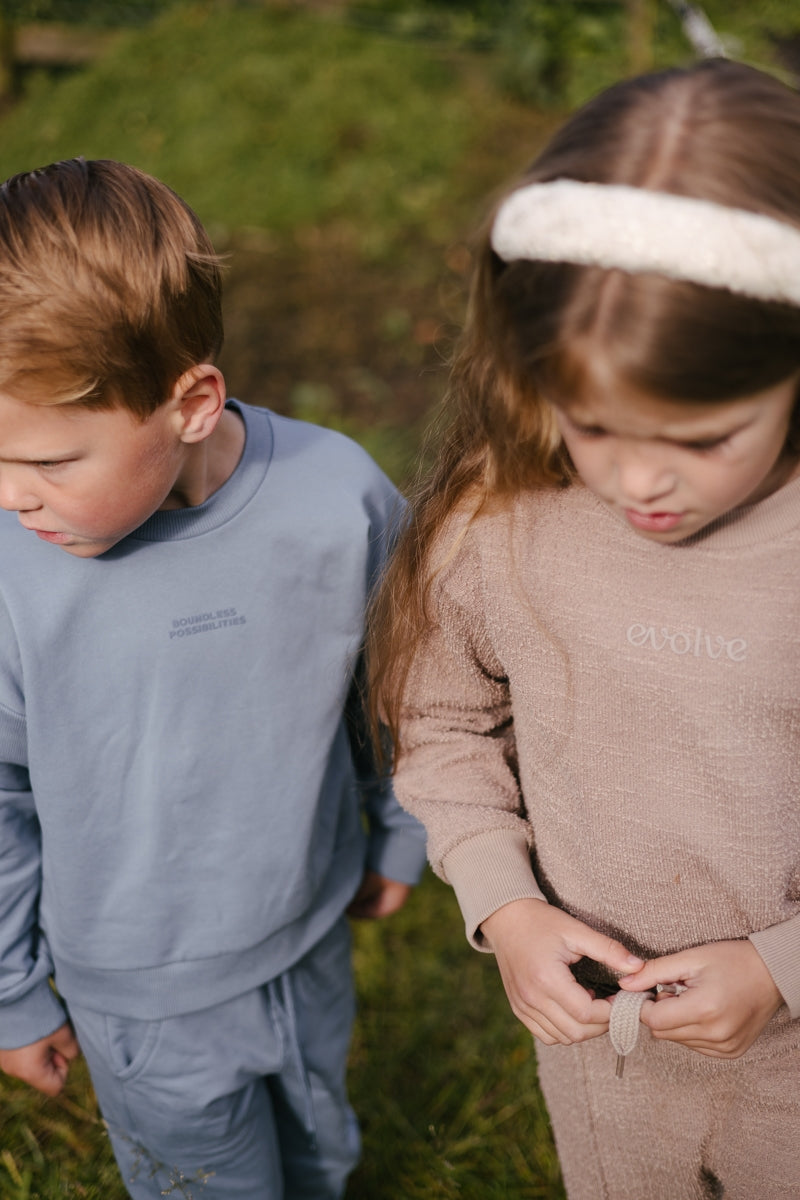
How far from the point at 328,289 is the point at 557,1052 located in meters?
4.21

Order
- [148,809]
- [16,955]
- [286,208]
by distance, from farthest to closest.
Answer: [286,208] < [16,955] < [148,809]

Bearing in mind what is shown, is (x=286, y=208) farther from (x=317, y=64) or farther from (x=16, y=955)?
(x=16, y=955)

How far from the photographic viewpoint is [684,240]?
1.10 metres

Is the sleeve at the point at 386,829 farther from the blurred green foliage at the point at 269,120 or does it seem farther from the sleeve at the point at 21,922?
the blurred green foliage at the point at 269,120

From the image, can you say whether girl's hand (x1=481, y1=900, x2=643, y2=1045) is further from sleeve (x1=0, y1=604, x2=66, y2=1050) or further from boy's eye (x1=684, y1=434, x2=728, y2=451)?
sleeve (x1=0, y1=604, x2=66, y2=1050)

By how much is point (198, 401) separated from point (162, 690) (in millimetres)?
427

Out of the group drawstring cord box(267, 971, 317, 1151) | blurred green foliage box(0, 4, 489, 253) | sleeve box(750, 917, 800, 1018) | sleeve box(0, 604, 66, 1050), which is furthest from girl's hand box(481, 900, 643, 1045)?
blurred green foliage box(0, 4, 489, 253)

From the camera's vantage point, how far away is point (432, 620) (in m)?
1.60

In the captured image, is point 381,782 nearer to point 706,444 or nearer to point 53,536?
point 53,536

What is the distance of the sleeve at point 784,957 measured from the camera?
1400 millimetres

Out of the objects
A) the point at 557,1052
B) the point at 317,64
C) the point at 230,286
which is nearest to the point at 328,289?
the point at 230,286

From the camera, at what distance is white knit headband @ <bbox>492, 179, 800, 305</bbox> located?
3.59 ft

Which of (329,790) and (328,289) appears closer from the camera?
(329,790)

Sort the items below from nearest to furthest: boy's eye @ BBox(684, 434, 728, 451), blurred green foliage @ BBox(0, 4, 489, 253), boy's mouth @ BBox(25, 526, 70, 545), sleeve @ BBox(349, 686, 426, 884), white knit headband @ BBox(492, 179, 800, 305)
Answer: white knit headband @ BBox(492, 179, 800, 305) → boy's eye @ BBox(684, 434, 728, 451) → boy's mouth @ BBox(25, 526, 70, 545) → sleeve @ BBox(349, 686, 426, 884) → blurred green foliage @ BBox(0, 4, 489, 253)
